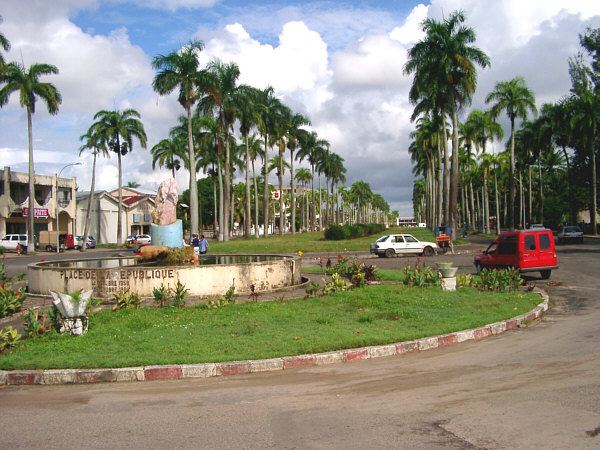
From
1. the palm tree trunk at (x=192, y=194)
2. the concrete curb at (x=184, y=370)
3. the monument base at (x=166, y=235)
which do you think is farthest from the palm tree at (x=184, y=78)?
the concrete curb at (x=184, y=370)

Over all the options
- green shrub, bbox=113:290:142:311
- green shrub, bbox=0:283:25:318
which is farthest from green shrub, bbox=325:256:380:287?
green shrub, bbox=0:283:25:318

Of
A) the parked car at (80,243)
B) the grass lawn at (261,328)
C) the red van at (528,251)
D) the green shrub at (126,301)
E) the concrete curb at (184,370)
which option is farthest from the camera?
the parked car at (80,243)

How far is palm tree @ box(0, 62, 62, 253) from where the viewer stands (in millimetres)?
45125

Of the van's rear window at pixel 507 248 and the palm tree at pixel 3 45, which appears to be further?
the palm tree at pixel 3 45

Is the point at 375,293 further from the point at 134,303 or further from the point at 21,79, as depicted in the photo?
the point at 21,79

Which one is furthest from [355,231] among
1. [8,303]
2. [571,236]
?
[8,303]

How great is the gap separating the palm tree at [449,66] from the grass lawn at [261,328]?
31658 mm

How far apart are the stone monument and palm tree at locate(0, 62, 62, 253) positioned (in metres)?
32.1

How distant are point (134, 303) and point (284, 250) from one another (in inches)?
1099

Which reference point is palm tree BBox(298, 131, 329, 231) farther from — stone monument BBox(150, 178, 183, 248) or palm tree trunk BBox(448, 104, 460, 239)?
stone monument BBox(150, 178, 183, 248)

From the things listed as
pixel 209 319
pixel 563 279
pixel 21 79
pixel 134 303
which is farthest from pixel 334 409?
pixel 21 79

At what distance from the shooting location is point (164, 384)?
22.5 feet

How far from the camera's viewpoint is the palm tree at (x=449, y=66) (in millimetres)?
41031

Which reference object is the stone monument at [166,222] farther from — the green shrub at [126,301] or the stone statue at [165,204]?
the green shrub at [126,301]
